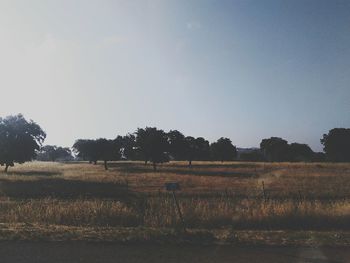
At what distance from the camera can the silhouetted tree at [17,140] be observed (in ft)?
231

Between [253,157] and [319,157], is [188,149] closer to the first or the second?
[253,157]

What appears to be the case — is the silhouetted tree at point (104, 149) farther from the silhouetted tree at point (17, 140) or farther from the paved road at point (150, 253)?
the paved road at point (150, 253)

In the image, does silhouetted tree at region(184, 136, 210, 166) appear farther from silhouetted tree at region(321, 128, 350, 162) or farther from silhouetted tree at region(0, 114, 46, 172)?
silhouetted tree at region(0, 114, 46, 172)

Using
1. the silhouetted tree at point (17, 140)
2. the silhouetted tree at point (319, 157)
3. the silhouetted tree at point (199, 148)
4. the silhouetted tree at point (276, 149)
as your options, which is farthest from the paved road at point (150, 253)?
the silhouetted tree at point (319, 157)

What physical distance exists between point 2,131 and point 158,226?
205ft

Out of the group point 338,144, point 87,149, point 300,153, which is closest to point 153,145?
point 87,149

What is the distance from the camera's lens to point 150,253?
10.1 m

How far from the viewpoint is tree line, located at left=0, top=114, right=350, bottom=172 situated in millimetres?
71688

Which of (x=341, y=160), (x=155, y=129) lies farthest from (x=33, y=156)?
(x=341, y=160)

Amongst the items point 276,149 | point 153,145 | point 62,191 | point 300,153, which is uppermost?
point 276,149

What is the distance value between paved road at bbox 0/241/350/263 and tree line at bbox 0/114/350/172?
62884mm

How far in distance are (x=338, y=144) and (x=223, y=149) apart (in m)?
33.4

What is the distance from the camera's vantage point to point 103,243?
11102mm

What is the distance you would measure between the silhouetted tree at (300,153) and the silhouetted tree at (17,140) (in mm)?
109968
